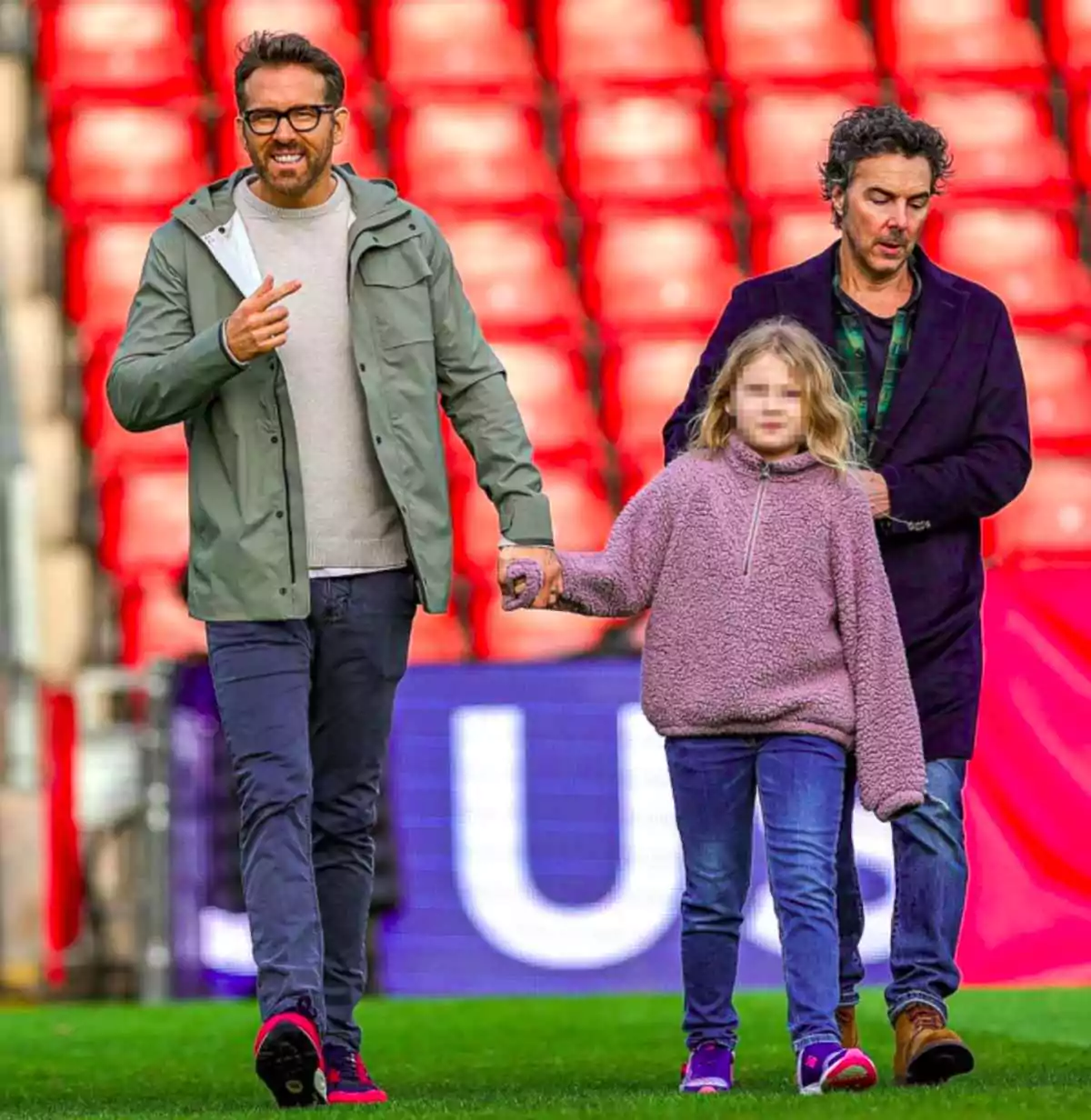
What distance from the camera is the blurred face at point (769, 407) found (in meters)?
4.11

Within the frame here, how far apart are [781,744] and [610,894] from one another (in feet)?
11.1

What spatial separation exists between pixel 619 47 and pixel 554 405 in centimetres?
216

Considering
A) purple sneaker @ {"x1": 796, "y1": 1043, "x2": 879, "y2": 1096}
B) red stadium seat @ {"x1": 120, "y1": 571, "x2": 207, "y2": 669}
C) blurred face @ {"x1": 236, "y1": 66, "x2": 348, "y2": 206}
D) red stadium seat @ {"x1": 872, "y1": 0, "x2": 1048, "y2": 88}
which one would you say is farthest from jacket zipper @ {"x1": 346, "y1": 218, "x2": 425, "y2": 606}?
red stadium seat @ {"x1": 872, "y1": 0, "x2": 1048, "y2": 88}

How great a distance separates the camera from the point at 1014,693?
7312 millimetres

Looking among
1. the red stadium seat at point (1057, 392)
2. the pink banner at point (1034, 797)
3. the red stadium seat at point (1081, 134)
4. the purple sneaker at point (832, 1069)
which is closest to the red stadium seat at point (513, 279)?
the red stadium seat at point (1057, 392)

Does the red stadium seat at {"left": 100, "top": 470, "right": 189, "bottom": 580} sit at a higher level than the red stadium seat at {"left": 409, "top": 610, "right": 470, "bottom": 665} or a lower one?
higher

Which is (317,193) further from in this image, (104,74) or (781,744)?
(104,74)

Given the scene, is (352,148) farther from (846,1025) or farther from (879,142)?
(846,1025)

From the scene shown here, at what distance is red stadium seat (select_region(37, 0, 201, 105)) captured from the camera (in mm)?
12281

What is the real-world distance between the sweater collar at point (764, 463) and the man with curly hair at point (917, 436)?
103 millimetres

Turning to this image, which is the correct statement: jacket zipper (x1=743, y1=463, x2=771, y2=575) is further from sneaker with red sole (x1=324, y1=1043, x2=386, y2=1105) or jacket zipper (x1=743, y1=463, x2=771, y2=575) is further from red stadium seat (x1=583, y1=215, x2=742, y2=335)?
red stadium seat (x1=583, y1=215, x2=742, y2=335)

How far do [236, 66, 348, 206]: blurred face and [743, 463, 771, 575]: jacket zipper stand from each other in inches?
32.0

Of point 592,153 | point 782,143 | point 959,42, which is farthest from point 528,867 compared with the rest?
point 959,42

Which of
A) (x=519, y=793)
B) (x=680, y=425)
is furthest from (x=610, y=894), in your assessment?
(x=680, y=425)
